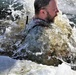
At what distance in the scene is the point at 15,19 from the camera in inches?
217

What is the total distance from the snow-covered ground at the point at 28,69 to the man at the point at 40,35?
55cm

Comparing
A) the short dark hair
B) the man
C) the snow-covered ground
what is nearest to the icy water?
the man

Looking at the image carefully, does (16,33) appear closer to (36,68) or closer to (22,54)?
(22,54)

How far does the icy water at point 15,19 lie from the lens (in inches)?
166

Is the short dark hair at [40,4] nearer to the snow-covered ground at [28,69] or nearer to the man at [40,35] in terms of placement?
the man at [40,35]

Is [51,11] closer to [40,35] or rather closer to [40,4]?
[40,4]

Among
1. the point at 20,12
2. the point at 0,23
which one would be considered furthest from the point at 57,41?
the point at 20,12

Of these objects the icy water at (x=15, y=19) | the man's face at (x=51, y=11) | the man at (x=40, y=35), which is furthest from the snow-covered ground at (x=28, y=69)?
the man's face at (x=51, y=11)

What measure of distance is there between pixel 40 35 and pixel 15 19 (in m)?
1.74

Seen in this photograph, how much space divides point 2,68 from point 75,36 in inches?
64.8

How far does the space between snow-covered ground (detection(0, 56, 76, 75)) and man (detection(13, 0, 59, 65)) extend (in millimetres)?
553

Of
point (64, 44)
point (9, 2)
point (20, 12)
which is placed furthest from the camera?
point (9, 2)

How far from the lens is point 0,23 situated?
532 centimetres

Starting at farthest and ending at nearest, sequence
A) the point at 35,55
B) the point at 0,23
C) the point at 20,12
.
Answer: the point at 20,12 → the point at 0,23 → the point at 35,55
